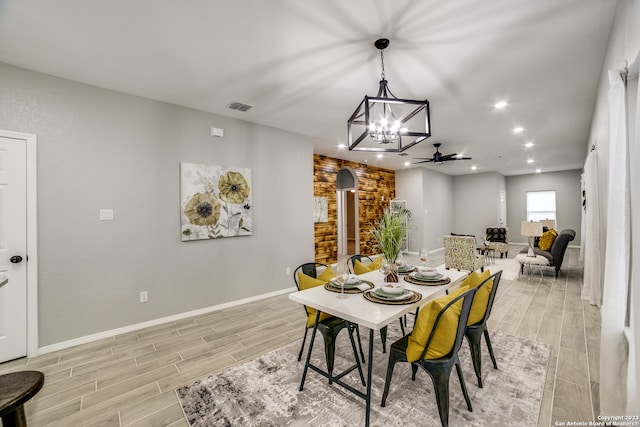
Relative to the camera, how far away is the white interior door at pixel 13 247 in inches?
102

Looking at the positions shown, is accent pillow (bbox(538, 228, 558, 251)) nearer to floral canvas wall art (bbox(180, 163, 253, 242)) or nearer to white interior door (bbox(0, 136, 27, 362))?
floral canvas wall art (bbox(180, 163, 253, 242))

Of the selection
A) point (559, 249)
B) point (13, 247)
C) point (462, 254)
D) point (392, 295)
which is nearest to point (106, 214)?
point (13, 247)

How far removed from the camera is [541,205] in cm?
1062

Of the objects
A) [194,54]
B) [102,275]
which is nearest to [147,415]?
[102,275]

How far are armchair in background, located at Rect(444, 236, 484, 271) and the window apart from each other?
6910 millimetres

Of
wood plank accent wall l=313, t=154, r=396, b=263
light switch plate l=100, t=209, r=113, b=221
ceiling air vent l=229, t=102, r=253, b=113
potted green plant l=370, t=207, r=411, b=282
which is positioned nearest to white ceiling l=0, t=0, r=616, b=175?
ceiling air vent l=229, t=102, r=253, b=113

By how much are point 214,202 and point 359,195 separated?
4807 mm

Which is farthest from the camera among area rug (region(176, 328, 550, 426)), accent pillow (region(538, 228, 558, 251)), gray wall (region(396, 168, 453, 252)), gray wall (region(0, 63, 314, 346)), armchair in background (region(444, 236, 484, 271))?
gray wall (region(396, 168, 453, 252))

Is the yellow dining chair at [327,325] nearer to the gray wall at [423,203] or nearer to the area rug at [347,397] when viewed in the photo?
the area rug at [347,397]

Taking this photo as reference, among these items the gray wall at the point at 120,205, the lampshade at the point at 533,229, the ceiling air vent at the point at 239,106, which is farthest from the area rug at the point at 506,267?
the ceiling air vent at the point at 239,106

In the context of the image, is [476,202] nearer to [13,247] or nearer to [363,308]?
[363,308]

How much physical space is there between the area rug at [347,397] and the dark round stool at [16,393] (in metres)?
0.89

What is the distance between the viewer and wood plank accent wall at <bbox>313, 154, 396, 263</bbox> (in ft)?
22.4

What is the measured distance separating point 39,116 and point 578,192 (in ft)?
46.0
